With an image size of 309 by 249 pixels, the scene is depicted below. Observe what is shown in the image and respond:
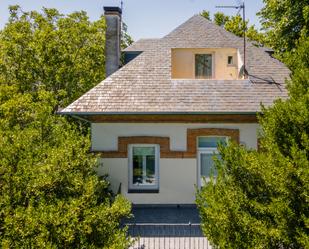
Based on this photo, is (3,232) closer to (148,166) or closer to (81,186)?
(81,186)

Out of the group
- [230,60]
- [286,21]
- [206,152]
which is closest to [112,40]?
[230,60]

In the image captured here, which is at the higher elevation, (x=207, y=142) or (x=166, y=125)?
(x=166, y=125)

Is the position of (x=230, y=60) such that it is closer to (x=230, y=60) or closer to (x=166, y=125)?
(x=230, y=60)

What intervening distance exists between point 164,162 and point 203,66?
18.9ft

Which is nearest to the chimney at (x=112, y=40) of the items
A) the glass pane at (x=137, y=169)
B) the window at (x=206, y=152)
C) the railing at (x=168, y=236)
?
the glass pane at (x=137, y=169)

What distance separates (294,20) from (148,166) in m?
10.9

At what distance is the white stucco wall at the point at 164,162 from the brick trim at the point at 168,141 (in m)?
0.12

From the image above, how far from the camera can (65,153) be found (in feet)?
20.5

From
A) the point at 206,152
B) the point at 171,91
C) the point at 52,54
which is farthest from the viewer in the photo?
the point at 52,54

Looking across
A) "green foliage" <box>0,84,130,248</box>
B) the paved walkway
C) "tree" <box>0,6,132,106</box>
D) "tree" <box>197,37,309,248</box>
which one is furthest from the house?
"tree" <box>0,6,132,106</box>

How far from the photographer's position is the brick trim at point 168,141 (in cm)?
1173

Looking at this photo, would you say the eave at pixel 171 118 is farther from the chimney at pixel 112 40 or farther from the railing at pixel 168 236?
the railing at pixel 168 236

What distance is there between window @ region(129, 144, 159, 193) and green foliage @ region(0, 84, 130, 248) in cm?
530

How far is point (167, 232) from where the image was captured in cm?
948
